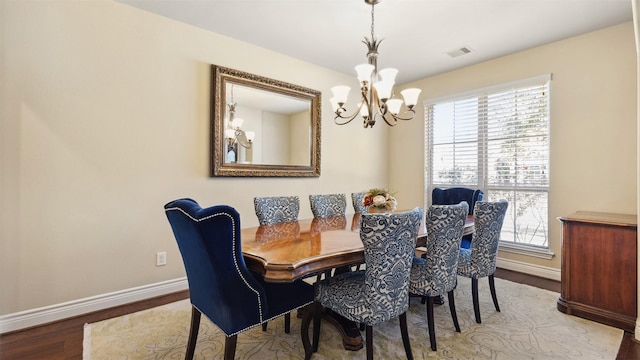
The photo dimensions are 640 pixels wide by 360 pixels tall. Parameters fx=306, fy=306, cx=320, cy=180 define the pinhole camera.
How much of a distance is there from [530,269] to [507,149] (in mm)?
1466

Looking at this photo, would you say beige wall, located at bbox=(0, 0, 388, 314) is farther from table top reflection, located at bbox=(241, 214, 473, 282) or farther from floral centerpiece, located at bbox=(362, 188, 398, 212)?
floral centerpiece, located at bbox=(362, 188, 398, 212)

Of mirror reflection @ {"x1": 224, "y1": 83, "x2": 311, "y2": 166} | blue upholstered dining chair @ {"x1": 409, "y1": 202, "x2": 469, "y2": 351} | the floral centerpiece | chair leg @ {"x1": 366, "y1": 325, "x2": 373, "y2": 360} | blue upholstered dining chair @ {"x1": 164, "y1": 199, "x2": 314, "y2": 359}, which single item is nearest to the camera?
blue upholstered dining chair @ {"x1": 164, "y1": 199, "x2": 314, "y2": 359}

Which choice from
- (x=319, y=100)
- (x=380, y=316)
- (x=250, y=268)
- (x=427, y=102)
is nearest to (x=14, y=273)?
(x=250, y=268)

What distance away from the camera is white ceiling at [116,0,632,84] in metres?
2.70

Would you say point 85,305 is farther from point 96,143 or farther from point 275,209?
point 275,209

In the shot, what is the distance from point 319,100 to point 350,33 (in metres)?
1.11

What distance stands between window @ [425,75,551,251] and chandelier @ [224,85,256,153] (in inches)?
111

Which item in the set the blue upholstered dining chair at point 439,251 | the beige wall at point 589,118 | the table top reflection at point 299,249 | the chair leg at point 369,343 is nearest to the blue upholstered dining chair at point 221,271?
the table top reflection at point 299,249

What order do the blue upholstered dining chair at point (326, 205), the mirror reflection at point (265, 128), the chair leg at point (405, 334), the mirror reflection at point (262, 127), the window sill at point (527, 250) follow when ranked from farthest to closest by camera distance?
the window sill at point (527, 250) < the mirror reflection at point (265, 128) < the mirror reflection at point (262, 127) < the blue upholstered dining chair at point (326, 205) < the chair leg at point (405, 334)

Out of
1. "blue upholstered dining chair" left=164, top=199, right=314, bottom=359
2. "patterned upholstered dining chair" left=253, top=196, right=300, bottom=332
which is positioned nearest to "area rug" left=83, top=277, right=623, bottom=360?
"blue upholstered dining chair" left=164, top=199, right=314, bottom=359

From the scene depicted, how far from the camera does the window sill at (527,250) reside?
11.6ft

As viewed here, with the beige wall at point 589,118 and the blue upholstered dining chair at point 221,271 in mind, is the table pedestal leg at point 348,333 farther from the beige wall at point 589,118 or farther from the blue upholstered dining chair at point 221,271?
the beige wall at point 589,118

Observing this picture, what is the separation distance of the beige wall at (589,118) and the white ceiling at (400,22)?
0.18m

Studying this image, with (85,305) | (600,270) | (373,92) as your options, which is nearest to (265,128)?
(373,92)
